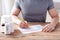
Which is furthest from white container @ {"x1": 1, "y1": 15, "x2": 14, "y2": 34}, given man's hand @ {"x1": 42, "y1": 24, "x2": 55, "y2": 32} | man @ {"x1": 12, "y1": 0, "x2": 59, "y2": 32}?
man @ {"x1": 12, "y1": 0, "x2": 59, "y2": 32}

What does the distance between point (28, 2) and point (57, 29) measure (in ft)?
1.69

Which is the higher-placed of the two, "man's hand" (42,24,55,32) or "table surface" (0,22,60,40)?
"man's hand" (42,24,55,32)

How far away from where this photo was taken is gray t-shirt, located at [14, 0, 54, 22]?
174 centimetres

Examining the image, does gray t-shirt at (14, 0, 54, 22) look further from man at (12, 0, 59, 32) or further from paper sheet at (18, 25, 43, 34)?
paper sheet at (18, 25, 43, 34)

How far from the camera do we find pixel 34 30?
138 centimetres

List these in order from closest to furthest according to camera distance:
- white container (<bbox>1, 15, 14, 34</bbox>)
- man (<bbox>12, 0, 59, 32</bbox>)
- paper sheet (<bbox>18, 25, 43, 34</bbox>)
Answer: white container (<bbox>1, 15, 14, 34</bbox>), paper sheet (<bbox>18, 25, 43, 34</bbox>), man (<bbox>12, 0, 59, 32</bbox>)

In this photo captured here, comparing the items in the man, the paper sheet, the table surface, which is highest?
the man

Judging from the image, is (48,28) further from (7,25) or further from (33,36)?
(7,25)

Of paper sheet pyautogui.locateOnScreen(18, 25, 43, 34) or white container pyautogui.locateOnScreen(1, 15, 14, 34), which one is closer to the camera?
white container pyautogui.locateOnScreen(1, 15, 14, 34)

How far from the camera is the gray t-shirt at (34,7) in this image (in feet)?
5.71

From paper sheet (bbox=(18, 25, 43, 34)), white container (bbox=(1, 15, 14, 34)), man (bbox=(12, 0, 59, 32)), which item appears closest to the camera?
white container (bbox=(1, 15, 14, 34))

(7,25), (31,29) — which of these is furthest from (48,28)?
(7,25)

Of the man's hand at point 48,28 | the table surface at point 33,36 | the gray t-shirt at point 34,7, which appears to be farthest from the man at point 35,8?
the table surface at point 33,36

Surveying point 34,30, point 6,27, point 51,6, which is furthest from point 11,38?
point 51,6
